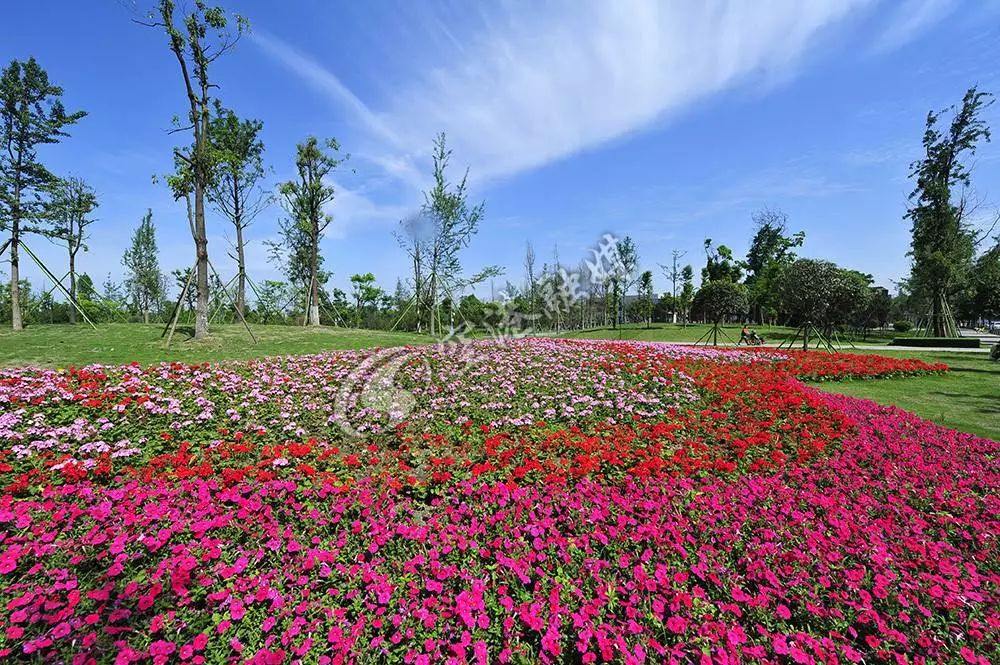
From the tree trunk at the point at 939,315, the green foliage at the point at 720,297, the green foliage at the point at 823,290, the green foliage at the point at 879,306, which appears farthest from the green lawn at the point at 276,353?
the green foliage at the point at 879,306

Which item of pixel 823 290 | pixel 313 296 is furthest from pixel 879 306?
pixel 313 296

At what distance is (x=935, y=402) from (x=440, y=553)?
1198 centimetres

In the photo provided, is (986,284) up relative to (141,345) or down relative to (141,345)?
up

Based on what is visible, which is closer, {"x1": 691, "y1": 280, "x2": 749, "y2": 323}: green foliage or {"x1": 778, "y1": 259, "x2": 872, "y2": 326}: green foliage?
{"x1": 778, "y1": 259, "x2": 872, "y2": 326}: green foliage

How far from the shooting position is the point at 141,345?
476 inches

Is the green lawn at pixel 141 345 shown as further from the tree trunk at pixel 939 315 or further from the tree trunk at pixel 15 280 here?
the tree trunk at pixel 939 315

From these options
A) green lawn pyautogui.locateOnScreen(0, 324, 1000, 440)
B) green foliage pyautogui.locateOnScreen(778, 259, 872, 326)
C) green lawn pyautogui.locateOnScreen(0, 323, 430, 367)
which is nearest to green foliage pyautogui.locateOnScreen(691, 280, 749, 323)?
green foliage pyautogui.locateOnScreen(778, 259, 872, 326)

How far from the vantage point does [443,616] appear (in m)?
2.90

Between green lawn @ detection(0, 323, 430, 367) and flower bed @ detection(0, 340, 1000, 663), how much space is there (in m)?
3.96

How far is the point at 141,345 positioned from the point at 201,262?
347cm

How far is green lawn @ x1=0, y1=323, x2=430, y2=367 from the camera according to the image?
10.1 metres

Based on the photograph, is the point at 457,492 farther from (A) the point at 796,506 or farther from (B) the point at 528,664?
(A) the point at 796,506

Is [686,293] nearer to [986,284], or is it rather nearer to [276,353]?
[986,284]

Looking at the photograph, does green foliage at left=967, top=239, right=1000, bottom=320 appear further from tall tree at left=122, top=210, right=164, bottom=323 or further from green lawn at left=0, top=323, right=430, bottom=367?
tall tree at left=122, top=210, right=164, bottom=323
